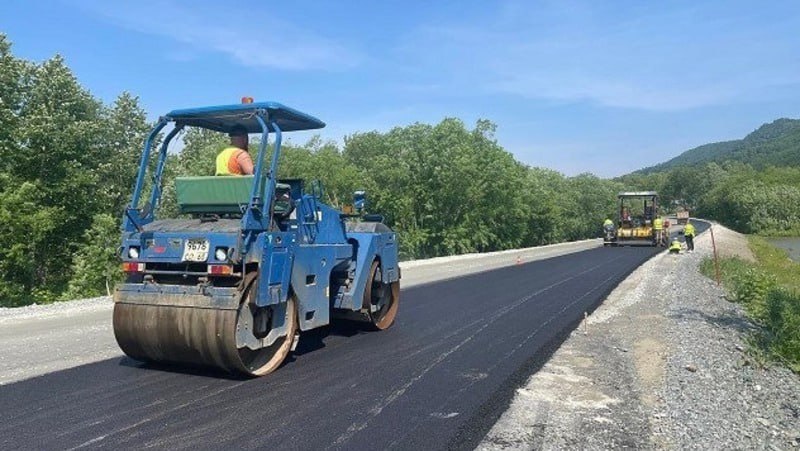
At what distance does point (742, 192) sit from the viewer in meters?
86.2

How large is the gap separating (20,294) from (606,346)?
22.5 metres

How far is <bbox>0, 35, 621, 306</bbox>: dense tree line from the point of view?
23188 millimetres

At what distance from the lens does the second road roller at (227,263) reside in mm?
5527

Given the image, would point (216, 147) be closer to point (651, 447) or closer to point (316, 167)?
point (316, 167)

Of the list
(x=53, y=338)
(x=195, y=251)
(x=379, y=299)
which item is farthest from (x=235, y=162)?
(x=53, y=338)

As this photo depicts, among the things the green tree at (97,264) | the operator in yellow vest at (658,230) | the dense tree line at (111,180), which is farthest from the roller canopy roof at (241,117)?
the operator in yellow vest at (658,230)

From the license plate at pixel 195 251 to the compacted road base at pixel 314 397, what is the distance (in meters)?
1.15

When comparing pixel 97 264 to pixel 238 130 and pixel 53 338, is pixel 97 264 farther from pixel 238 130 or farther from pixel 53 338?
pixel 238 130

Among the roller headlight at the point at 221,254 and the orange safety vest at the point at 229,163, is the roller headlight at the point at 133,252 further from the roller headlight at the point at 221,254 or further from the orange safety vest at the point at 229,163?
the orange safety vest at the point at 229,163

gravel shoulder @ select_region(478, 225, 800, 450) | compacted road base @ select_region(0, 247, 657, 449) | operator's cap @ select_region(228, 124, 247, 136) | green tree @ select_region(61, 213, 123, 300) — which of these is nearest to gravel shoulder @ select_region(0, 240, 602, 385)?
compacted road base @ select_region(0, 247, 657, 449)

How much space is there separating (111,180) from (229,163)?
83.4 feet

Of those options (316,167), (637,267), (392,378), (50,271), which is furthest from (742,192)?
(392,378)

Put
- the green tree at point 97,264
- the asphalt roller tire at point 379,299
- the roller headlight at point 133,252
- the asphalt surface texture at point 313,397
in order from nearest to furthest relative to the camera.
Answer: the asphalt surface texture at point 313,397 → the roller headlight at point 133,252 → the asphalt roller tire at point 379,299 → the green tree at point 97,264

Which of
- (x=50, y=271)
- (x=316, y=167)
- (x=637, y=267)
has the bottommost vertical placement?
(x=637, y=267)
